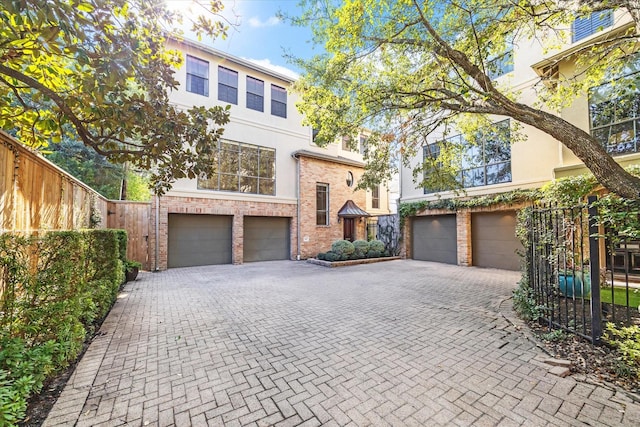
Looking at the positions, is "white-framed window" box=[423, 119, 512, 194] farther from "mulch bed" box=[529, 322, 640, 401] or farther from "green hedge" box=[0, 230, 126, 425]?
"green hedge" box=[0, 230, 126, 425]

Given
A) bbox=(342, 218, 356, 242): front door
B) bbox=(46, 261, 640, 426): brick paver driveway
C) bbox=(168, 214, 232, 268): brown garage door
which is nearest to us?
bbox=(46, 261, 640, 426): brick paver driveway

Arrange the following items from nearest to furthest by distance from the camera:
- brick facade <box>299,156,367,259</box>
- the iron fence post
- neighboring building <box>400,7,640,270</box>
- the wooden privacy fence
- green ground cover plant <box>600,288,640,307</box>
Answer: the iron fence post
the wooden privacy fence
green ground cover plant <box>600,288,640,307</box>
neighboring building <box>400,7,640,270</box>
brick facade <box>299,156,367,259</box>

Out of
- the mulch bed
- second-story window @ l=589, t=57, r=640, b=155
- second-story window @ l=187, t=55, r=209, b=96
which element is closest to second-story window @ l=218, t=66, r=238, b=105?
second-story window @ l=187, t=55, r=209, b=96

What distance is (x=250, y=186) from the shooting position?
12.9 meters

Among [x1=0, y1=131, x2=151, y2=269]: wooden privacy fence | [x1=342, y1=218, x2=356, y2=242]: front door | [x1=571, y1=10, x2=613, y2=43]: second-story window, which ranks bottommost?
[x1=342, y1=218, x2=356, y2=242]: front door

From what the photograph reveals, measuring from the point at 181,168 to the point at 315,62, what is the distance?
4.96 meters

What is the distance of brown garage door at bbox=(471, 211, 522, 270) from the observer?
1033 centimetres

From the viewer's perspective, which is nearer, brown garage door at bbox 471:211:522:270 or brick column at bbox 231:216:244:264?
brown garage door at bbox 471:211:522:270

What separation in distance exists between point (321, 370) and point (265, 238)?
35.0ft

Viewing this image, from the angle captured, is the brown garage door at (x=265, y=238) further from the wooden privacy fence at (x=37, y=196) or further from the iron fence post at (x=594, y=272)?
the iron fence post at (x=594, y=272)

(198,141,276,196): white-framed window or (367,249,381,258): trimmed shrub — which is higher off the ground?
(198,141,276,196): white-framed window

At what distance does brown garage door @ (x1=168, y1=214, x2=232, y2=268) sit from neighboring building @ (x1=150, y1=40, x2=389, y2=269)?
0.04 m

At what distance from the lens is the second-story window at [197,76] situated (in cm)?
1128

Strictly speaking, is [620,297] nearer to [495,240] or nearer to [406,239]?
[495,240]
